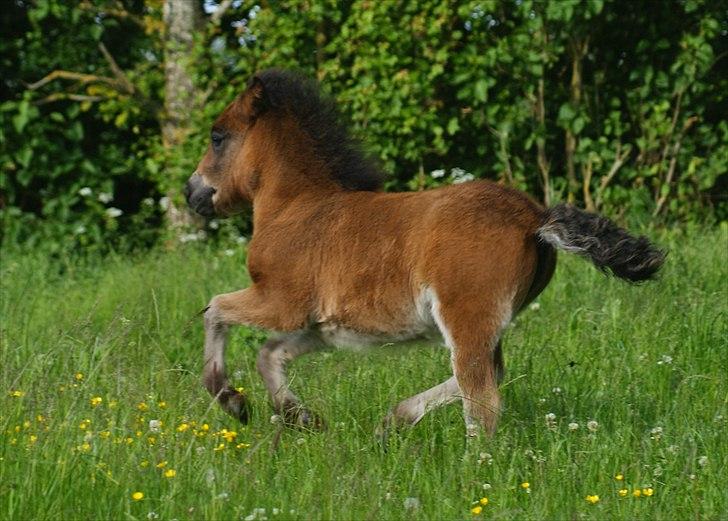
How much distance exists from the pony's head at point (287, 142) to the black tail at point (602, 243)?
120 centimetres

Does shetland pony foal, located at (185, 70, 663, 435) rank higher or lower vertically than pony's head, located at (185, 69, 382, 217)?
lower

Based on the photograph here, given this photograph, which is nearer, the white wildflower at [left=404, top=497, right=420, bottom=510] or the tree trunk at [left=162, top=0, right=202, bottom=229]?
the white wildflower at [left=404, top=497, right=420, bottom=510]

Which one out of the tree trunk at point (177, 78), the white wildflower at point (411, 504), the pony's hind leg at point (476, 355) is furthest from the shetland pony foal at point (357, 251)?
the tree trunk at point (177, 78)

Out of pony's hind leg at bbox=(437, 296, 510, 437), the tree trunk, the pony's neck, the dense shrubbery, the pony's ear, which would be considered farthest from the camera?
the tree trunk

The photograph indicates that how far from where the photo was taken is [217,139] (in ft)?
20.4

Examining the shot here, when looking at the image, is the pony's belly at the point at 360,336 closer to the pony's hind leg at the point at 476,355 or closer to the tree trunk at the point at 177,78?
the pony's hind leg at the point at 476,355

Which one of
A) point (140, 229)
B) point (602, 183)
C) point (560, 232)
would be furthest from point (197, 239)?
point (560, 232)

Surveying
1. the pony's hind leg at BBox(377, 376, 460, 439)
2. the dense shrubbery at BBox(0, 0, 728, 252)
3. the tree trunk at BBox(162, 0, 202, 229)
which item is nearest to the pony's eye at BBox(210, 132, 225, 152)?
the pony's hind leg at BBox(377, 376, 460, 439)

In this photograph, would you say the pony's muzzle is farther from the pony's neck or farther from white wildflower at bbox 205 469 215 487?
white wildflower at bbox 205 469 215 487

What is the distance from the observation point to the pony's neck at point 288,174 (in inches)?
231

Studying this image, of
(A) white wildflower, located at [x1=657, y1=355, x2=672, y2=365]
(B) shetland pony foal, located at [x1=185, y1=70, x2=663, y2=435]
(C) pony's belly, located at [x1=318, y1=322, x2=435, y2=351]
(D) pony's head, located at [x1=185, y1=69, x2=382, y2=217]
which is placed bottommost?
(A) white wildflower, located at [x1=657, y1=355, x2=672, y2=365]

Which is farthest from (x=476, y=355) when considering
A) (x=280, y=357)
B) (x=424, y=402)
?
(x=280, y=357)

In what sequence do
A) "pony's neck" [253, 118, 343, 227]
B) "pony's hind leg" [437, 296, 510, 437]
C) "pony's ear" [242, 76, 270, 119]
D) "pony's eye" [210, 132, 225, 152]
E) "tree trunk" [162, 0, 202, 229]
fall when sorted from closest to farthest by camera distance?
"pony's hind leg" [437, 296, 510, 437] → "pony's neck" [253, 118, 343, 227] → "pony's ear" [242, 76, 270, 119] → "pony's eye" [210, 132, 225, 152] → "tree trunk" [162, 0, 202, 229]

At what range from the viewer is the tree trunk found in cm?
1059
